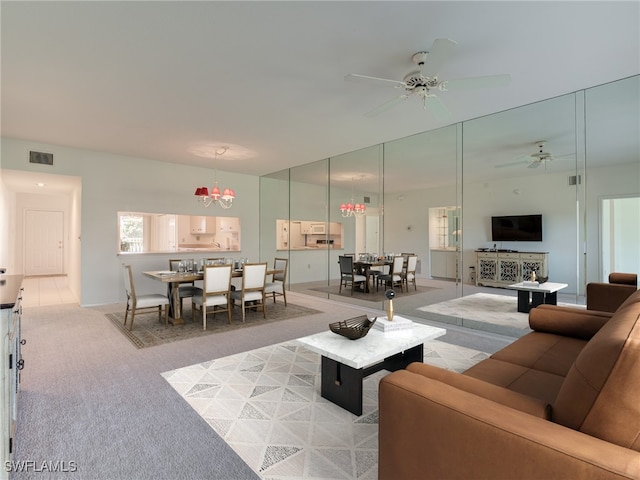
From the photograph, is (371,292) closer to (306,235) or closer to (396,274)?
(396,274)

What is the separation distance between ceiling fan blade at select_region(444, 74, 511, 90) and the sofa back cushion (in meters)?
2.15

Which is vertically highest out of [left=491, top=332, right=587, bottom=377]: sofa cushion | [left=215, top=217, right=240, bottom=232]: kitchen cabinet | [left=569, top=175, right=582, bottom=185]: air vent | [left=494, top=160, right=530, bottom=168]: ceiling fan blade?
[left=494, top=160, right=530, bottom=168]: ceiling fan blade

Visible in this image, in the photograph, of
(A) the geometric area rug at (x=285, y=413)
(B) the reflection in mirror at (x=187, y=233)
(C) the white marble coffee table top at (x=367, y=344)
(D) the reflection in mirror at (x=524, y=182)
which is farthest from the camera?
(B) the reflection in mirror at (x=187, y=233)

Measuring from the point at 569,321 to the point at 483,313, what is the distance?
2.10 meters

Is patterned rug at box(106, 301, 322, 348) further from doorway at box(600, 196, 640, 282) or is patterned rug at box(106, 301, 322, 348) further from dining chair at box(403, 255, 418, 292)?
doorway at box(600, 196, 640, 282)

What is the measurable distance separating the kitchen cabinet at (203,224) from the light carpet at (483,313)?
5.95 m

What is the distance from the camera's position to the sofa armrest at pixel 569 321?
7.86 feet

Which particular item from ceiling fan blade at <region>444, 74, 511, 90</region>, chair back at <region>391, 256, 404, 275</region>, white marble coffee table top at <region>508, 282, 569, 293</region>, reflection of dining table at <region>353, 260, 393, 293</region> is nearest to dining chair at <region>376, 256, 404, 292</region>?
chair back at <region>391, 256, 404, 275</region>

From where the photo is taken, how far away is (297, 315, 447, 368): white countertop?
2.14 metres

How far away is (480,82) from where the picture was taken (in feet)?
8.78

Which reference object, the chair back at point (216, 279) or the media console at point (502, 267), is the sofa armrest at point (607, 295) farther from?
the chair back at point (216, 279)

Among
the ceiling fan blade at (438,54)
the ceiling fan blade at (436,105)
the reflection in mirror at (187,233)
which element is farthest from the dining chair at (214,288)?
the ceiling fan blade at (438,54)

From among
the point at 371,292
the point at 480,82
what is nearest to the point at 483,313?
the point at 371,292

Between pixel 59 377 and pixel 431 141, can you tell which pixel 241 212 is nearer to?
pixel 431 141
